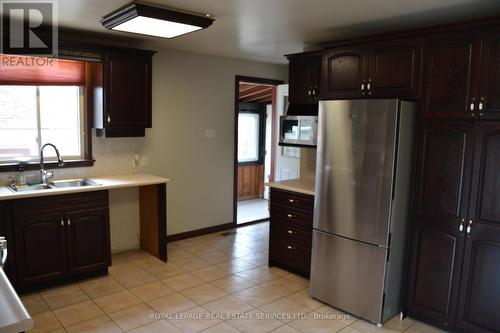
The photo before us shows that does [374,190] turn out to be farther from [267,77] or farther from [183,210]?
[267,77]

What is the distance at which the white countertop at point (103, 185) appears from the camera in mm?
3117

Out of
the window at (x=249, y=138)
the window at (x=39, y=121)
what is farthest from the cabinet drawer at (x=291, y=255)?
the window at (x=249, y=138)

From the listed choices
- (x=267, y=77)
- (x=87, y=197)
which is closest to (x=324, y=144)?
(x=87, y=197)

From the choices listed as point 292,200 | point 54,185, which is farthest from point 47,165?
point 292,200

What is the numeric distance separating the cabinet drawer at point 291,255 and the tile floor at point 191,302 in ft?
0.35

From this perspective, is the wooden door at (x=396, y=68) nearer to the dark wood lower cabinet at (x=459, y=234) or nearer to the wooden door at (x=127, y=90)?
the dark wood lower cabinet at (x=459, y=234)

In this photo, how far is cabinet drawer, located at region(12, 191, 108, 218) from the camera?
Answer: 10.3 feet

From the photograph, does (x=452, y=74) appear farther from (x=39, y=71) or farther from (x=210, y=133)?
(x=39, y=71)

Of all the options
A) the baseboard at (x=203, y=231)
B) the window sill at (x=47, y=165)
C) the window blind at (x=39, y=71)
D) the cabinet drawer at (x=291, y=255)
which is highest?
the window blind at (x=39, y=71)

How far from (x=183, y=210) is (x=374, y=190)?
2685mm

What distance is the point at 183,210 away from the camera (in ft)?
15.9

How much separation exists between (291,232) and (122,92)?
85.5 inches

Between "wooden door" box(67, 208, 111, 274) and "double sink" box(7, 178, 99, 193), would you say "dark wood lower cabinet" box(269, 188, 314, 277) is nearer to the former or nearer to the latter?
"wooden door" box(67, 208, 111, 274)

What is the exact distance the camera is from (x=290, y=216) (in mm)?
3746
